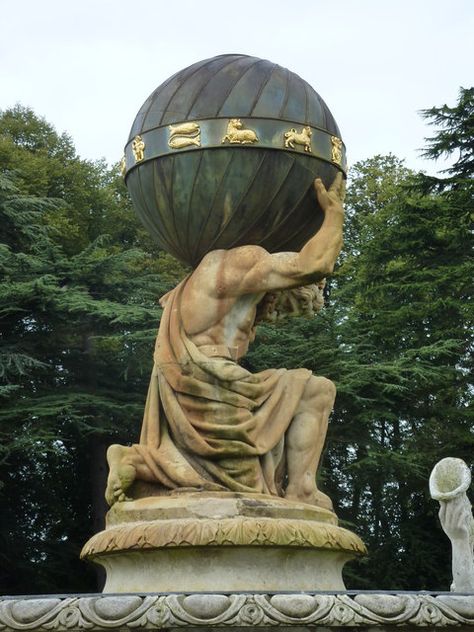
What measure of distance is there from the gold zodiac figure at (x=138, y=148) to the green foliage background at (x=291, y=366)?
46.3 feet

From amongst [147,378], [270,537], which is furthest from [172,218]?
[147,378]

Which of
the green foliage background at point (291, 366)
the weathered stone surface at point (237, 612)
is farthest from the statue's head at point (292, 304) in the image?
the green foliage background at point (291, 366)

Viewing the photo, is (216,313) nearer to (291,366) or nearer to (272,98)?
(272,98)

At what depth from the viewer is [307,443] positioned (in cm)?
994

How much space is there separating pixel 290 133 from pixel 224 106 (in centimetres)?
58

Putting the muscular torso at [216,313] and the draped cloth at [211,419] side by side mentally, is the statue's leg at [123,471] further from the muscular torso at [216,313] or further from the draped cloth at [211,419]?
the muscular torso at [216,313]

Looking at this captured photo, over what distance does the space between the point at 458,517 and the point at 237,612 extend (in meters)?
7.47

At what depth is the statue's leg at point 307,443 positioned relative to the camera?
32.1ft

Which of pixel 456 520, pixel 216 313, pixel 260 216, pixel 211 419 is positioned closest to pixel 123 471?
pixel 211 419

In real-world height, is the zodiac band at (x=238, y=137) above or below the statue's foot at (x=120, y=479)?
above

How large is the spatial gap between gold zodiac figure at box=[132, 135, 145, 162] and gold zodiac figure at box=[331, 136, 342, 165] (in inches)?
62.7

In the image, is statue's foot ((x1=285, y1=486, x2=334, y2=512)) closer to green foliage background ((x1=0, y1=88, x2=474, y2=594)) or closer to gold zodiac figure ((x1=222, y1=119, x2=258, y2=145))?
gold zodiac figure ((x1=222, y1=119, x2=258, y2=145))

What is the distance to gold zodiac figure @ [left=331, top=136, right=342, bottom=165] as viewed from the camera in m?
10.5

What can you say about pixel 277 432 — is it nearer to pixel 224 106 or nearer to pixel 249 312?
pixel 249 312
